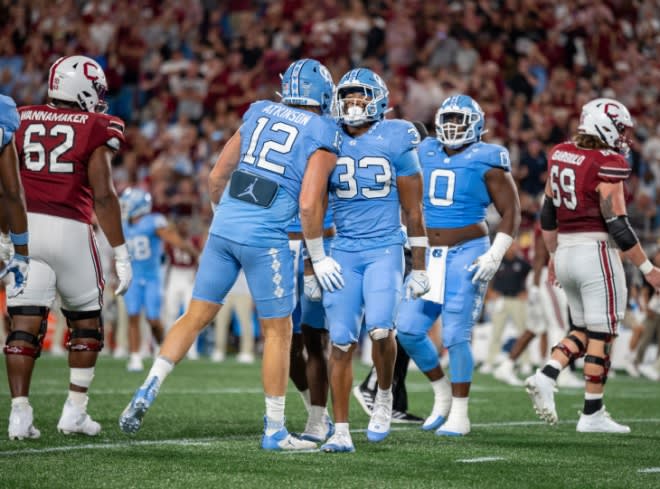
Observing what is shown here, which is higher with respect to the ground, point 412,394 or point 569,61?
point 569,61

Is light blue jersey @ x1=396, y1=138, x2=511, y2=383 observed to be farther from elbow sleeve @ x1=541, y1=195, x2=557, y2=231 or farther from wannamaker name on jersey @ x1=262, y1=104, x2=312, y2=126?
wannamaker name on jersey @ x1=262, y1=104, x2=312, y2=126

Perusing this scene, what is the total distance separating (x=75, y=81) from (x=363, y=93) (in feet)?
5.43

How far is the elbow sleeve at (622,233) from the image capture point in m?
7.36

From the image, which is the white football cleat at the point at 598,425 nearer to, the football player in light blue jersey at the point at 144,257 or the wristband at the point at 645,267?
the wristband at the point at 645,267

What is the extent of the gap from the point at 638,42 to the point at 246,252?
45.2 ft

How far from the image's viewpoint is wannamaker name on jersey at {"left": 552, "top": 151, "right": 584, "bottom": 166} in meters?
7.59

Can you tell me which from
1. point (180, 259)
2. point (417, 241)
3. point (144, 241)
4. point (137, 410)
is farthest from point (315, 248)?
point (180, 259)

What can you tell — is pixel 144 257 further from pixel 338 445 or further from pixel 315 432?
pixel 338 445

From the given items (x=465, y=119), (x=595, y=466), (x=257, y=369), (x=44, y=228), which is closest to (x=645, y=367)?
(x=257, y=369)

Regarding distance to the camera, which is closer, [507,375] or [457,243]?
[457,243]

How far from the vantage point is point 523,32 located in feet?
60.2

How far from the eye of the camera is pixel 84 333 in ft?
22.2

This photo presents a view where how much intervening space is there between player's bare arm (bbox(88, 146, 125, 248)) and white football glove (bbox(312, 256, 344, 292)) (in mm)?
1304

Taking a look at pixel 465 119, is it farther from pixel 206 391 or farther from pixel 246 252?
pixel 206 391
